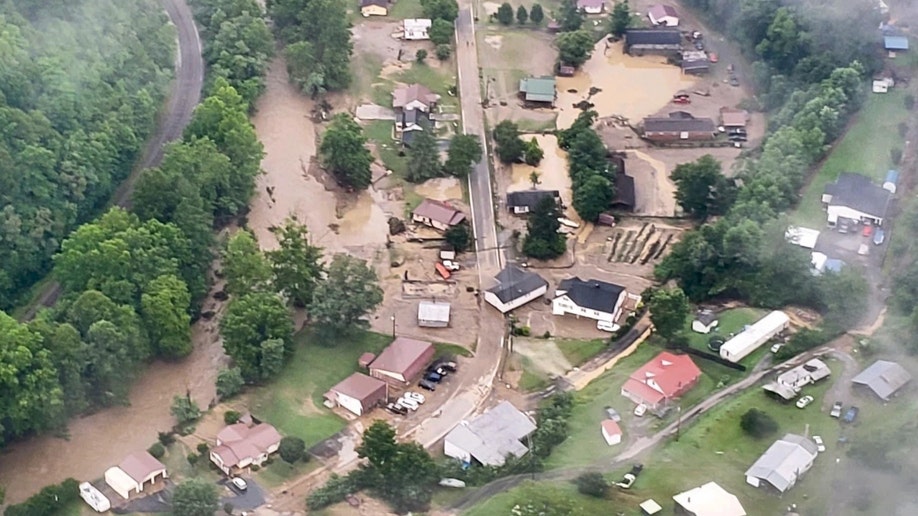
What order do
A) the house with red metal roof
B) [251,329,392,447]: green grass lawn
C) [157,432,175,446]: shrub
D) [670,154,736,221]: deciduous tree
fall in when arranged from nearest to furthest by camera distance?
[157,432,175,446]: shrub, the house with red metal roof, [251,329,392,447]: green grass lawn, [670,154,736,221]: deciduous tree

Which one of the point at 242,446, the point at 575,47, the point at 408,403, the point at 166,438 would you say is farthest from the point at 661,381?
the point at 575,47

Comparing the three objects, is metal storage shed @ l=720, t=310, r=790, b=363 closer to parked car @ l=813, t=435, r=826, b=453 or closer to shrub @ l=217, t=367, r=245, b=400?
parked car @ l=813, t=435, r=826, b=453

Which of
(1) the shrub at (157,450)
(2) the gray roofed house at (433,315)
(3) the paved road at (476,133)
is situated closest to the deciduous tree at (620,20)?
(3) the paved road at (476,133)

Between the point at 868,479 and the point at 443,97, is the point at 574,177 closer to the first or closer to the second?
the point at 443,97

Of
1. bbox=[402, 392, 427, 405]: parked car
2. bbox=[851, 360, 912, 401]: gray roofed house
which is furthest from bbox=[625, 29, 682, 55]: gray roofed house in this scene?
bbox=[402, 392, 427, 405]: parked car

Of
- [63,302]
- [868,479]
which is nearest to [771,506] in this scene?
[868,479]

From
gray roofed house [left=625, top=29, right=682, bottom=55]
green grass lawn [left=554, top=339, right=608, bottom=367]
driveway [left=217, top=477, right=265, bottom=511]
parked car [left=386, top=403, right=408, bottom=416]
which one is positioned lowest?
driveway [left=217, top=477, right=265, bottom=511]

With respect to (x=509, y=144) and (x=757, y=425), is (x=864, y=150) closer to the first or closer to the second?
(x=509, y=144)

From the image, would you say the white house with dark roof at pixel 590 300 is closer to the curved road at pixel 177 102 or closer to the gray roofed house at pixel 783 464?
the gray roofed house at pixel 783 464

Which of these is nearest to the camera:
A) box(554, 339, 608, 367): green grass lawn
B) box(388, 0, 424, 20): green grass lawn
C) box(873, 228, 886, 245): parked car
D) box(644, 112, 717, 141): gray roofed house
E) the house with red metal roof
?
the house with red metal roof
